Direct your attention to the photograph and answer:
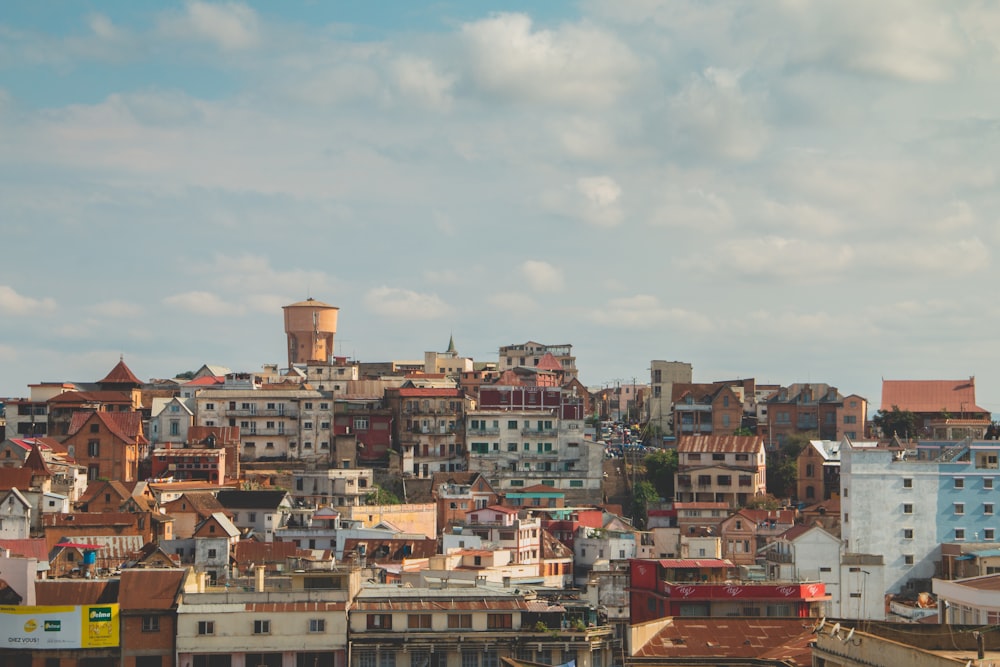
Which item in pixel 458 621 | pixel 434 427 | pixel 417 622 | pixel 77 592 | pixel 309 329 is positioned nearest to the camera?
pixel 417 622

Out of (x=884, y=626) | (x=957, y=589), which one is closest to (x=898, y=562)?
(x=957, y=589)

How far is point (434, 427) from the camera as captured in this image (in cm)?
11938

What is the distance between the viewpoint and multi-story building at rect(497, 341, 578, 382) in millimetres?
153000

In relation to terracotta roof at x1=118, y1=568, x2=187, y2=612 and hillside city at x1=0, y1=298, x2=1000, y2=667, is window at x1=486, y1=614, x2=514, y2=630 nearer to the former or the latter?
hillside city at x1=0, y1=298, x2=1000, y2=667

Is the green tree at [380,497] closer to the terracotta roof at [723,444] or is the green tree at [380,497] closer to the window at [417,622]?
the terracotta roof at [723,444]

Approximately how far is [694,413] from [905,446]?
2420 cm

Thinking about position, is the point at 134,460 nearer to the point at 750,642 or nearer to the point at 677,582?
the point at 677,582

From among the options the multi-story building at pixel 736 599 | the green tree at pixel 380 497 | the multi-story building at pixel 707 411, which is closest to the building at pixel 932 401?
the multi-story building at pixel 707 411

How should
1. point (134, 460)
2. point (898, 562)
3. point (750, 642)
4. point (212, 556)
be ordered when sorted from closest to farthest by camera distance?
1. point (750, 642)
2. point (212, 556)
3. point (898, 562)
4. point (134, 460)

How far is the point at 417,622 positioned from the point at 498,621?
293cm

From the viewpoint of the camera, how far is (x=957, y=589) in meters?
47.3

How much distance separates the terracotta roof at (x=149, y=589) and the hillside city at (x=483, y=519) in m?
0.09

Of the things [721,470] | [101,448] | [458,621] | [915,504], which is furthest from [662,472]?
[458,621]

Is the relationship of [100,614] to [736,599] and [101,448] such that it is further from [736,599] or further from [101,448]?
[101,448]
